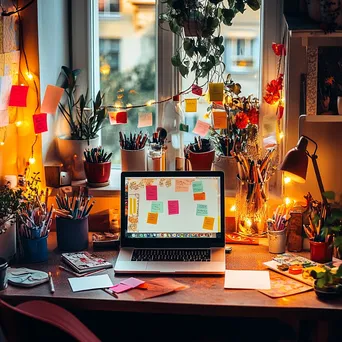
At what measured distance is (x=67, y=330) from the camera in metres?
1.85

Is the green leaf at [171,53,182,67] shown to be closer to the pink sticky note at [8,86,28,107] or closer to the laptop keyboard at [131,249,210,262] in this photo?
the pink sticky note at [8,86,28,107]

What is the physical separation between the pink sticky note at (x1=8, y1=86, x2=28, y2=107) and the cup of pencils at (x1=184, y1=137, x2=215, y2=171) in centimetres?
72

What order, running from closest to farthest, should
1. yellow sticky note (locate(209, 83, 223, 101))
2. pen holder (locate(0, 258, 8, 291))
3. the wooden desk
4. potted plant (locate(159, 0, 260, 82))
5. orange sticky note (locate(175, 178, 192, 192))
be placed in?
1. the wooden desk
2. pen holder (locate(0, 258, 8, 291))
3. orange sticky note (locate(175, 178, 192, 192))
4. potted plant (locate(159, 0, 260, 82))
5. yellow sticky note (locate(209, 83, 223, 101))

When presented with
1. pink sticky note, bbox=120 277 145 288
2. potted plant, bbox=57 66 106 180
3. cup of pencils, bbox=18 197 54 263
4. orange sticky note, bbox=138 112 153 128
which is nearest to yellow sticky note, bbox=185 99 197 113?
orange sticky note, bbox=138 112 153 128

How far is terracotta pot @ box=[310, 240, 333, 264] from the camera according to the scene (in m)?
→ 2.61

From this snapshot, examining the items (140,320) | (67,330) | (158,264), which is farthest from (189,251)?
(67,330)

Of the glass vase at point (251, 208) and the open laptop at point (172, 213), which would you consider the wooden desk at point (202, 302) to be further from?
the glass vase at point (251, 208)

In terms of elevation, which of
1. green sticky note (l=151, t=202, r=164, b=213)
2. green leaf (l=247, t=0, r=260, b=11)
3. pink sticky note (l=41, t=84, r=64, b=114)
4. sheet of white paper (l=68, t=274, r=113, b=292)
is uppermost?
green leaf (l=247, t=0, r=260, b=11)

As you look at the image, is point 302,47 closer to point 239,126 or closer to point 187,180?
point 239,126

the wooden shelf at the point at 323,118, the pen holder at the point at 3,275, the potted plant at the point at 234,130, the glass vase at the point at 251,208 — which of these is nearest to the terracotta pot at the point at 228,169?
the potted plant at the point at 234,130

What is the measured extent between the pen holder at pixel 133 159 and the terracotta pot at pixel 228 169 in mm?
321

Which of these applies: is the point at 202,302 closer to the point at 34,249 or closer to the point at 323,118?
the point at 34,249

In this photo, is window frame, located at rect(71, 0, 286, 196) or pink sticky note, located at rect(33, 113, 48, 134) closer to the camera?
pink sticky note, located at rect(33, 113, 48, 134)

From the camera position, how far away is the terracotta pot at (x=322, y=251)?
8.56 feet
